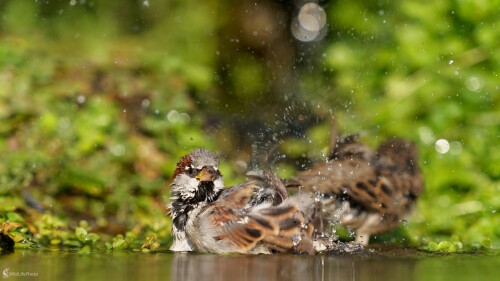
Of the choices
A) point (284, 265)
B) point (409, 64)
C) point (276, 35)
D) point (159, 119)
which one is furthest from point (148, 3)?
point (284, 265)

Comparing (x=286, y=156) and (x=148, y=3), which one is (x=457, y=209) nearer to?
(x=286, y=156)

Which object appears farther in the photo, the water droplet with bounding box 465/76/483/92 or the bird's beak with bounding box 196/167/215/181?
the water droplet with bounding box 465/76/483/92

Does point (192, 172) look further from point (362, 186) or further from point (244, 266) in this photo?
point (362, 186)

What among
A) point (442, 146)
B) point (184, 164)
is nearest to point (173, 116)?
point (442, 146)

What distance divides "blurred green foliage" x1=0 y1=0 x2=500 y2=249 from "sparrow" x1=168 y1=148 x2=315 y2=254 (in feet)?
1.43

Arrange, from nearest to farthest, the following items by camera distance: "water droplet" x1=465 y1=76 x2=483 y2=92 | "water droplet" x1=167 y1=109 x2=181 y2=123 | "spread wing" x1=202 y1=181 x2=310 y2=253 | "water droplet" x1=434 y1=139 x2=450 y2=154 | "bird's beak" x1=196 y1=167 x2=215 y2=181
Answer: "spread wing" x1=202 y1=181 x2=310 y2=253
"bird's beak" x1=196 y1=167 x2=215 y2=181
"water droplet" x1=434 y1=139 x2=450 y2=154
"water droplet" x1=465 y1=76 x2=483 y2=92
"water droplet" x1=167 y1=109 x2=181 y2=123

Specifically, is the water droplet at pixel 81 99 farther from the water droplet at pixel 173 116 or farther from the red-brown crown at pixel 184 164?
the red-brown crown at pixel 184 164

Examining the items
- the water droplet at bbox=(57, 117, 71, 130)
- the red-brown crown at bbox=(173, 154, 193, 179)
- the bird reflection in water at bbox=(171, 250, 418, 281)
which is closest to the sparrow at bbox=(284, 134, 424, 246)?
the red-brown crown at bbox=(173, 154, 193, 179)

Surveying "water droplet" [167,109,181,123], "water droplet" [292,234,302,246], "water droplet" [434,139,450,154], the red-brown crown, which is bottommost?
"water droplet" [292,234,302,246]

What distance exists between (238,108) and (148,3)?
227 centimetres

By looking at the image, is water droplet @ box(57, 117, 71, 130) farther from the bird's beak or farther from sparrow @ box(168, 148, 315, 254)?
the bird's beak

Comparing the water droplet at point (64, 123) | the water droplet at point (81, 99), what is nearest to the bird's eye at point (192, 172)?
the water droplet at point (64, 123)

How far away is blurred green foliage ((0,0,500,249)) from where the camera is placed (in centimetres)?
750

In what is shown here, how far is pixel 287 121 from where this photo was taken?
26.7ft
